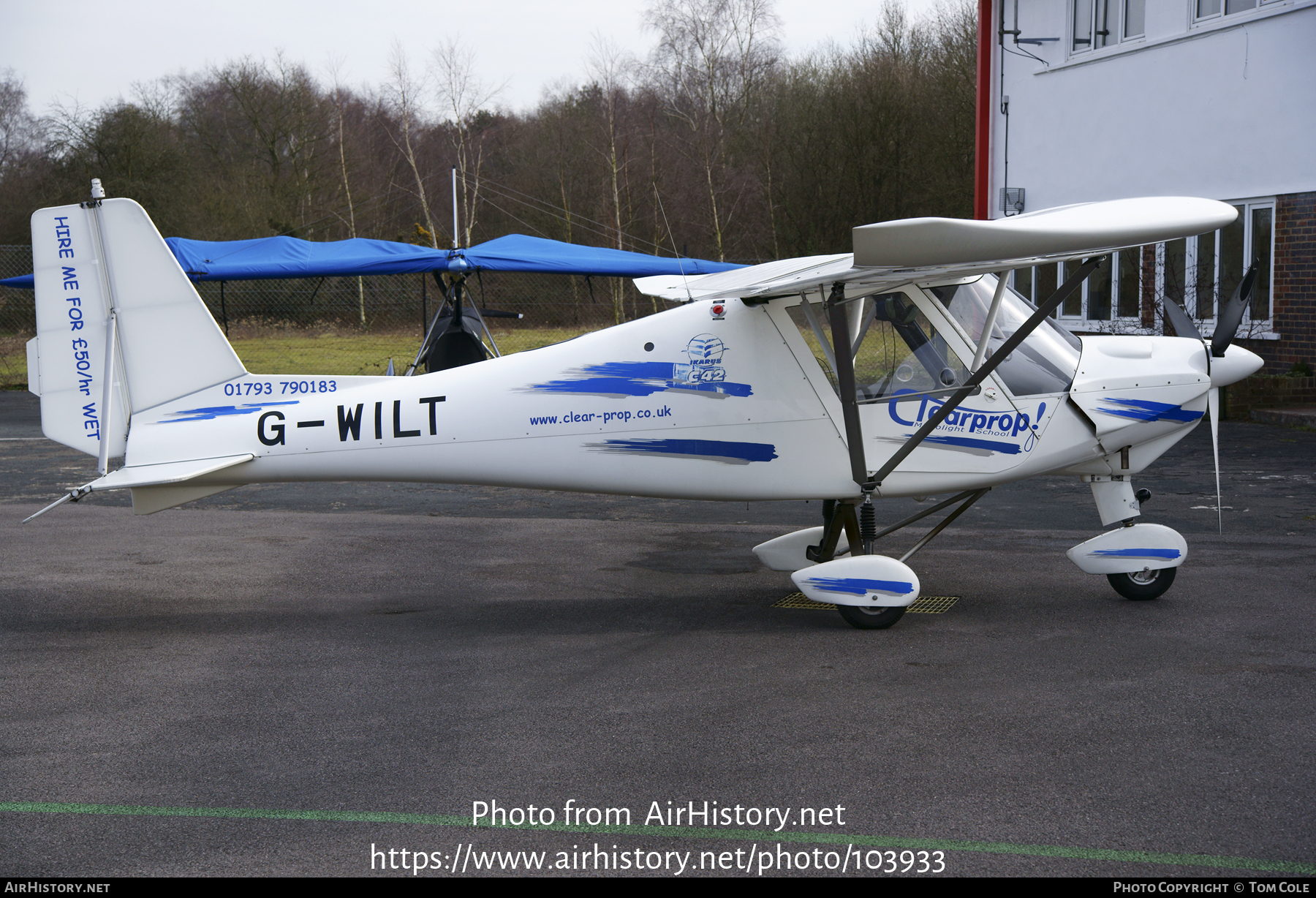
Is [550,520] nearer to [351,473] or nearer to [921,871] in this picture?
[351,473]

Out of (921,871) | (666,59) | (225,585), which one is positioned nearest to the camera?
(921,871)

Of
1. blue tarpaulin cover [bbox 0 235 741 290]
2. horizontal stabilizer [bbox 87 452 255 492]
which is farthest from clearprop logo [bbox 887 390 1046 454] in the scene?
blue tarpaulin cover [bbox 0 235 741 290]

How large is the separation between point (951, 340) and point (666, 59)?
118 ft

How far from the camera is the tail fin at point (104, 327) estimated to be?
6293 mm

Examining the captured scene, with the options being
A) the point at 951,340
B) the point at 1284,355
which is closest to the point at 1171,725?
the point at 951,340

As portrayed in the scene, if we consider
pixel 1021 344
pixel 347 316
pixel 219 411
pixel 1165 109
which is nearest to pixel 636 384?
pixel 1021 344

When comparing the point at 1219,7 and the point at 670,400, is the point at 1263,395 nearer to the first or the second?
the point at 1219,7

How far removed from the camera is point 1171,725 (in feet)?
15.0

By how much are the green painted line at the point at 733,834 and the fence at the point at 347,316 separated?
20.7 m

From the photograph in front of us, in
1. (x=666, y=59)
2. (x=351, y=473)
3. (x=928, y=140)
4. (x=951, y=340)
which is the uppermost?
(x=666, y=59)

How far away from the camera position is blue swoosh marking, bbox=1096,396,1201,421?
21.1 feet

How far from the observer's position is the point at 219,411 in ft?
21.0

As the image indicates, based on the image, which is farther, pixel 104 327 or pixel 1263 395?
pixel 1263 395

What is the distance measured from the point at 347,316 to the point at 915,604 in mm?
25643
